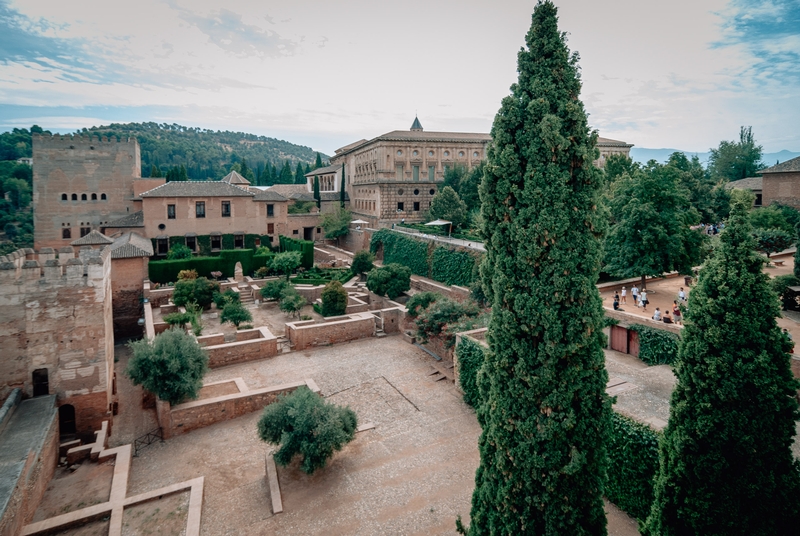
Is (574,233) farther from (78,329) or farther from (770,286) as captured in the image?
(78,329)

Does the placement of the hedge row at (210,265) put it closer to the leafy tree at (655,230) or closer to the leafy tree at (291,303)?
the leafy tree at (291,303)

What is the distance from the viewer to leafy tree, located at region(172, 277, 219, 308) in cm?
2344

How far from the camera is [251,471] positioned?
35.6ft

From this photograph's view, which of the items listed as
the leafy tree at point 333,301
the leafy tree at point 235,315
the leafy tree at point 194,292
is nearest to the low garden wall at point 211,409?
the leafy tree at point 235,315

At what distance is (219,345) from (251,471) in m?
7.60

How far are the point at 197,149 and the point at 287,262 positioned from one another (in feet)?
312

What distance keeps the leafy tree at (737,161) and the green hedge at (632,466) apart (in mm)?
50383

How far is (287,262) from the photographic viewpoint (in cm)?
2988

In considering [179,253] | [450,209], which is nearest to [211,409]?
[179,253]

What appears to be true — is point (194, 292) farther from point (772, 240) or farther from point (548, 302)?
point (772, 240)

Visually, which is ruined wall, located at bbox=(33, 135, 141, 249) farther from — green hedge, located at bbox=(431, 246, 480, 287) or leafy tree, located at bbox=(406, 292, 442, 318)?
leafy tree, located at bbox=(406, 292, 442, 318)

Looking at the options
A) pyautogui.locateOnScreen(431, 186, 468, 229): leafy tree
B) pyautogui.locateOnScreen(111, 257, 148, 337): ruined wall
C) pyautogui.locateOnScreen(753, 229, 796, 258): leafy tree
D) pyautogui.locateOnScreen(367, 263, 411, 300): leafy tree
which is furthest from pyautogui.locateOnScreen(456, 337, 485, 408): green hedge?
pyautogui.locateOnScreen(431, 186, 468, 229): leafy tree

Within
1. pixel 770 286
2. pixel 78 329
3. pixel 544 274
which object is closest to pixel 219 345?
pixel 78 329

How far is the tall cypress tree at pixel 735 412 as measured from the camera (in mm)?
6328
